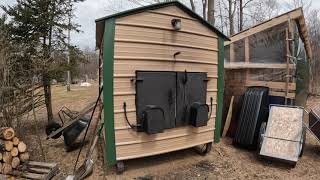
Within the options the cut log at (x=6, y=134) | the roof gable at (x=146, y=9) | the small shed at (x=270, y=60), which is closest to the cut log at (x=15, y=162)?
→ the cut log at (x=6, y=134)

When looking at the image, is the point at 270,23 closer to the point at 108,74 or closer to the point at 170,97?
the point at 170,97

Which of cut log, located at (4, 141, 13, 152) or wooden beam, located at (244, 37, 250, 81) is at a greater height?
wooden beam, located at (244, 37, 250, 81)

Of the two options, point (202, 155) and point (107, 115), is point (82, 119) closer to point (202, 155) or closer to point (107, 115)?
point (107, 115)

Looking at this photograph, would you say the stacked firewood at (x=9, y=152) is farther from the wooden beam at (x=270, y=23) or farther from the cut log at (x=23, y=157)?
the wooden beam at (x=270, y=23)

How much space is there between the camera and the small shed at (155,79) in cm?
455

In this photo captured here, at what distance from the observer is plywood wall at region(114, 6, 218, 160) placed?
4.59 m

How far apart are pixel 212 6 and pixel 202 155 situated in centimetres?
750

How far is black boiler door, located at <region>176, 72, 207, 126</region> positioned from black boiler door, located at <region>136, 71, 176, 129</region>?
14cm

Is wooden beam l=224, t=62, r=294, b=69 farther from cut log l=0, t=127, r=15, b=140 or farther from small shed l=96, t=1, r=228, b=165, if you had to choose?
cut log l=0, t=127, r=15, b=140

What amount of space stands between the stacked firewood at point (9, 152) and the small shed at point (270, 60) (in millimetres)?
4942

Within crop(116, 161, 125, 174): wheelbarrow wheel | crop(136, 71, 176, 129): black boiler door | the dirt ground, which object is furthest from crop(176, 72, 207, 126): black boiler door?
crop(116, 161, 125, 174): wheelbarrow wheel

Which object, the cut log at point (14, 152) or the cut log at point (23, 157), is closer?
the cut log at point (14, 152)

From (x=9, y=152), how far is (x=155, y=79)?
2896 mm

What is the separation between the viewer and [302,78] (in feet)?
25.7
